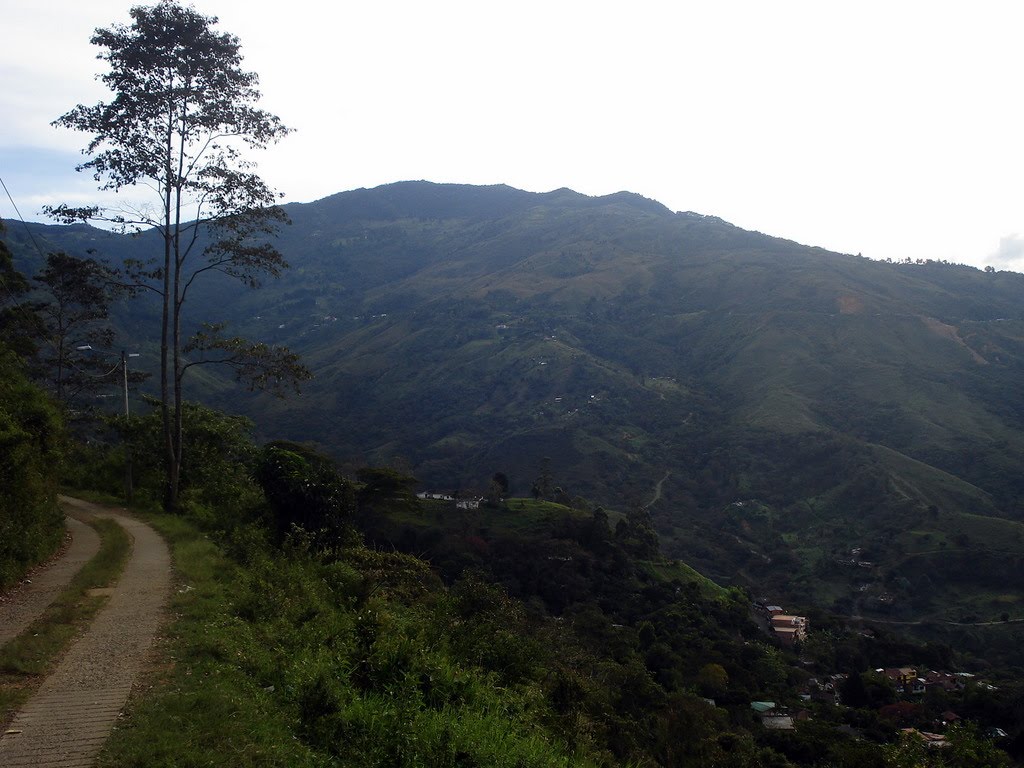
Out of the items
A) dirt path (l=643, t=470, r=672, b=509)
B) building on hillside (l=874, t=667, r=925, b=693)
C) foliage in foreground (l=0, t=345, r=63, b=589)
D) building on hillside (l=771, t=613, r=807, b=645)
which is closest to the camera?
foliage in foreground (l=0, t=345, r=63, b=589)

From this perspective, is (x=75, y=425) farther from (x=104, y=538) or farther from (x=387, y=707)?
(x=387, y=707)

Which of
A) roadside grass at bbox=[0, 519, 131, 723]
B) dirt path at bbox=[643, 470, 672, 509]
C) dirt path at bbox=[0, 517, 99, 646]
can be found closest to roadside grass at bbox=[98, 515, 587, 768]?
roadside grass at bbox=[0, 519, 131, 723]

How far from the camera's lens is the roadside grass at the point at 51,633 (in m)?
5.96

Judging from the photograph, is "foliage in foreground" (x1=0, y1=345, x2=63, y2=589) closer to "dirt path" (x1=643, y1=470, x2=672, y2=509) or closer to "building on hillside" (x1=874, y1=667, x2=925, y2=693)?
"building on hillside" (x1=874, y1=667, x2=925, y2=693)

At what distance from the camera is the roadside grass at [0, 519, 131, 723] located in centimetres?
596

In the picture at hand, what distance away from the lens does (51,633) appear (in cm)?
727

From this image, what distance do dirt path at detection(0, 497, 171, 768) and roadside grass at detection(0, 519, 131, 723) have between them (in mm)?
104

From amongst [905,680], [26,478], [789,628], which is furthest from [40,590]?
[789,628]

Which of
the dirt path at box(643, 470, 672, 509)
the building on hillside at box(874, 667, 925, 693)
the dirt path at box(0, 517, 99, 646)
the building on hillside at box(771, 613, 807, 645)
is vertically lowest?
the dirt path at box(643, 470, 672, 509)

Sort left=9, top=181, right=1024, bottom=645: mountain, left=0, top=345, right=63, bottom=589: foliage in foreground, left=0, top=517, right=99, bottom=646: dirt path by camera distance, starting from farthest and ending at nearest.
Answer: left=9, top=181, right=1024, bottom=645: mountain, left=0, top=345, right=63, bottom=589: foliage in foreground, left=0, top=517, right=99, bottom=646: dirt path

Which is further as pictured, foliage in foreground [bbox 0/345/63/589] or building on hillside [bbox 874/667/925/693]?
building on hillside [bbox 874/667/925/693]

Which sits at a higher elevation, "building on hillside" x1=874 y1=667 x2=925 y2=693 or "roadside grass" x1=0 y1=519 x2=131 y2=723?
"roadside grass" x1=0 y1=519 x2=131 y2=723

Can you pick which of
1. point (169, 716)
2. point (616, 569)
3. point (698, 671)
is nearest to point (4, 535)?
point (169, 716)

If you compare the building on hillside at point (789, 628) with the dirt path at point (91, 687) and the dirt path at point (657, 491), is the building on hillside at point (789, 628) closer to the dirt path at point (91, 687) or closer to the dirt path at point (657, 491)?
the dirt path at point (91, 687)
